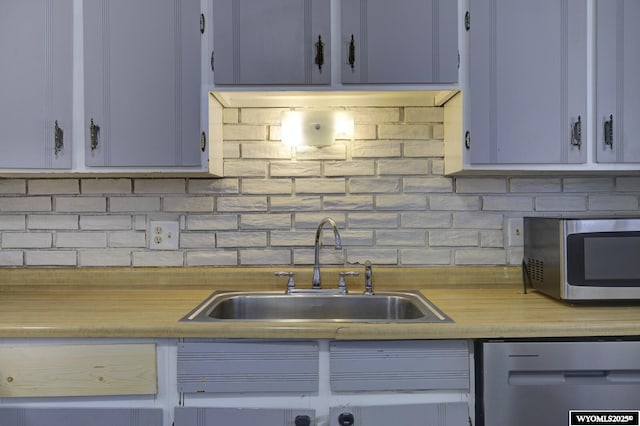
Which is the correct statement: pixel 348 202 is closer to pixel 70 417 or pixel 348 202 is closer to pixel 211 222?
pixel 211 222

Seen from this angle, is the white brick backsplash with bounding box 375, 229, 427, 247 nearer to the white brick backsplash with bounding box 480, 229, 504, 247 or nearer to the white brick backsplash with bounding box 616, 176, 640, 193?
the white brick backsplash with bounding box 480, 229, 504, 247

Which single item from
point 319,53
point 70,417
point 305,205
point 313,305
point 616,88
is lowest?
point 70,417

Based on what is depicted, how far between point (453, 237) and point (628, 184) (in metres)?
0.78

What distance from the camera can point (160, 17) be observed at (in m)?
1.64

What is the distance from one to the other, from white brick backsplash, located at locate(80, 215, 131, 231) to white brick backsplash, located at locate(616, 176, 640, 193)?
2.09 metres

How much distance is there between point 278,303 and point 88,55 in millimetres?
1157

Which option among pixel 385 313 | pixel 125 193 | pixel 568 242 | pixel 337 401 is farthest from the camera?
pixel 125 193

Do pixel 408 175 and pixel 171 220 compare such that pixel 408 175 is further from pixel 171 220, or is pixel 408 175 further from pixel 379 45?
pixel 171 220

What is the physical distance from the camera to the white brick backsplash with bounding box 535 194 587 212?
6.38ft

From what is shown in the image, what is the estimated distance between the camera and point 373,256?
1.95 meters

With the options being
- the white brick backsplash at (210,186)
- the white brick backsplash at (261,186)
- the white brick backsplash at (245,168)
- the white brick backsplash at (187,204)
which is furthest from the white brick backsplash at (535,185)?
the white brick backsplash at (187,204)

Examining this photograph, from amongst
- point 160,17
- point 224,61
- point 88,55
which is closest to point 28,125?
point 88,55

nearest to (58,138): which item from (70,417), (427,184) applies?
(70,417)

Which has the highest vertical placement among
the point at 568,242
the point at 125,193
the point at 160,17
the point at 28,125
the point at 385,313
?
the point at 160,17
